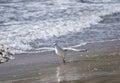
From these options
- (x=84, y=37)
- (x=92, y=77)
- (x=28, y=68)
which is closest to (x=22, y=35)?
(x=84, y=37)

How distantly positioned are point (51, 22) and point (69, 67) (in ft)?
19.4

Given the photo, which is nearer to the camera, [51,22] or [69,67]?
[69,67]

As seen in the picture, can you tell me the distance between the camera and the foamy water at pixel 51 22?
459 inches

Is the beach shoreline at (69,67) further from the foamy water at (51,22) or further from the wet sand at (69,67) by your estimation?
the foamy water at (51,22)

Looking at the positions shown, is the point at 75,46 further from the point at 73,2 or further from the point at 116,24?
the point at 73,2

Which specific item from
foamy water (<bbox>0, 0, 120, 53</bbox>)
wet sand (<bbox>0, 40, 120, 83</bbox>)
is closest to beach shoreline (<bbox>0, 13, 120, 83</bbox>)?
wet sand (<bbox>0, 40, 120, 83</bbox>)

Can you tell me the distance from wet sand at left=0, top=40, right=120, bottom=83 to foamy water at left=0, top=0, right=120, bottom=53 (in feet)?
4.40

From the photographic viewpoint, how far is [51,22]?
543 inches

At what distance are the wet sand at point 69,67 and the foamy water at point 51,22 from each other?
1341 millimetres

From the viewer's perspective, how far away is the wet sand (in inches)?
261

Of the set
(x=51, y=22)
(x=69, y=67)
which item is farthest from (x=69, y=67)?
(x=51, y=22)

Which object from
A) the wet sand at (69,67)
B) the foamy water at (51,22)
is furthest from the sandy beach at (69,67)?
the foamy water at (51,22)

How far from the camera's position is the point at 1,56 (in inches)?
377

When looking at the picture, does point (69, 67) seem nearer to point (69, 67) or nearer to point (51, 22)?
point (69, 67)
